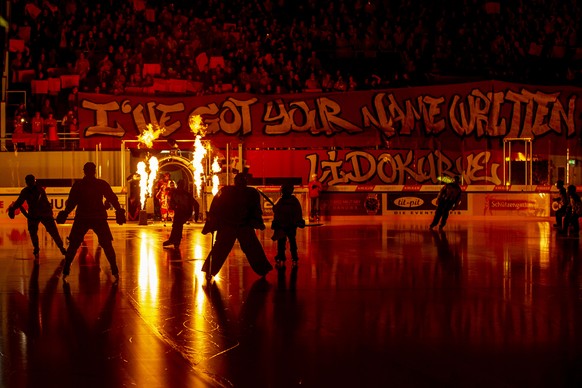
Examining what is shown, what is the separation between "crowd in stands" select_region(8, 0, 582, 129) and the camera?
108ft

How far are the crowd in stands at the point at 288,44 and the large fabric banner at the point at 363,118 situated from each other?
34.5 inches

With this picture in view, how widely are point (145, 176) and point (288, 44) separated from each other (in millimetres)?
9975

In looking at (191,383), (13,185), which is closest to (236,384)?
(191,383)

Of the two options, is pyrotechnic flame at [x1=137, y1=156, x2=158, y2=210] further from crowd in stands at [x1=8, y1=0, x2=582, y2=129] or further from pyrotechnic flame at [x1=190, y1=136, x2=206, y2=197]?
crowd in stands at [x1=8, y1=0, x2=582, y2=129]

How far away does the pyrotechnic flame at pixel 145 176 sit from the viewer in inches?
1131

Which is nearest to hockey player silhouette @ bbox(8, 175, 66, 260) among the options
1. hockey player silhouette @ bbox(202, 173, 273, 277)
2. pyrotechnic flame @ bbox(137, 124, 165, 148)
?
hockey player silhouette @ bbox(202, 173, 273, 277)

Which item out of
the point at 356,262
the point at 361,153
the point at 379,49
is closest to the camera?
the point at 356,262

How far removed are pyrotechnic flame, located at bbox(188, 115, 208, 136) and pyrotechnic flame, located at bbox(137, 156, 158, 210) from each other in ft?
5.79

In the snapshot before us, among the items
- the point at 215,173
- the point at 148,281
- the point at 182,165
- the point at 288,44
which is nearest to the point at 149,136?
the point at 182,165

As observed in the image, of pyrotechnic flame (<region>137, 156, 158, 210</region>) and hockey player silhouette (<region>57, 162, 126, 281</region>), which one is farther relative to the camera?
pyrotechnic flame (<region>137, 156, 158, 210</region>)

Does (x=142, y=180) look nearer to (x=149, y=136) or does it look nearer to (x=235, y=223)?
(x=149, y=136)

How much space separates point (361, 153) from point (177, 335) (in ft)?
77.8

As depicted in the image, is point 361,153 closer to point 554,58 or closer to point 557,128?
point 557,128

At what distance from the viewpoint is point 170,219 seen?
1160 inches
